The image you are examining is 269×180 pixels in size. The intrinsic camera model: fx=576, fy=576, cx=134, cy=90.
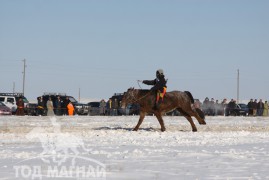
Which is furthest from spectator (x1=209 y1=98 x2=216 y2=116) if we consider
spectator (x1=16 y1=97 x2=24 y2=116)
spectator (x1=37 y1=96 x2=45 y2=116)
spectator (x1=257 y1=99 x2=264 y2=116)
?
spectator (x1=16 y1=97 x2=24 y2=116)

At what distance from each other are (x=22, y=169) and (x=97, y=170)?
3.98 feet

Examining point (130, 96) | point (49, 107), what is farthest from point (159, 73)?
point (49, 107)

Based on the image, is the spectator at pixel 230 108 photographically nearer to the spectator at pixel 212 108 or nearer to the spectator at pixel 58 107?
the spectator at pixel 212 108

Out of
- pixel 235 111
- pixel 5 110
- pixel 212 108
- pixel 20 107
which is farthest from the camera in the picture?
pixel 235 111

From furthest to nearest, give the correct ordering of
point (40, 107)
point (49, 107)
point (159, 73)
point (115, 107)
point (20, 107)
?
point (115, 107) < point (40, 107) < point (20, 107) < point (49, 107) < point (159, 73)

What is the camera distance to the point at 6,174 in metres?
8.80

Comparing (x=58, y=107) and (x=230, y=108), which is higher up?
(x=230, y=108)

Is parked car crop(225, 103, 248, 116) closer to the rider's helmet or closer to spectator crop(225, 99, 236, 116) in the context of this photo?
spectator crop(225, 99, 236, 116)

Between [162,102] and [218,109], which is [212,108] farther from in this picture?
[162,102]

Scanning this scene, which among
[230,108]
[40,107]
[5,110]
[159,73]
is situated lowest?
[5,110]

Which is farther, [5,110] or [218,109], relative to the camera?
[218,109]

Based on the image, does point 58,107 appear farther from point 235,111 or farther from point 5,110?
point 235,111

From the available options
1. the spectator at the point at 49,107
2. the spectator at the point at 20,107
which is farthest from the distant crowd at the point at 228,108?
the spectator at the point at 49,107

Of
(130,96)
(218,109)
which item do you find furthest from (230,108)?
(130,96)
